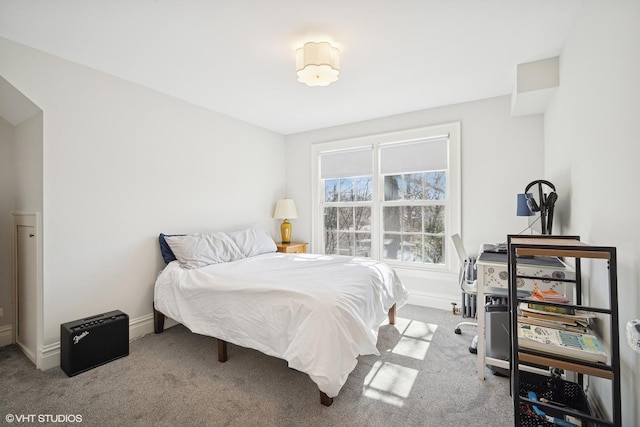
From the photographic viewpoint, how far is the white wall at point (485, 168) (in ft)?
10.6

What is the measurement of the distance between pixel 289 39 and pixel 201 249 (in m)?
2.17

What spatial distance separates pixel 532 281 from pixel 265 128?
12.9 feet

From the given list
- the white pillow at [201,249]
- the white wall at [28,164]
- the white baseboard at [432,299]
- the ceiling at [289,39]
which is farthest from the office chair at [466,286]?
the white wall at [28,164]

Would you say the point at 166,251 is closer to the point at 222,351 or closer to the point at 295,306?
the point at 222,351

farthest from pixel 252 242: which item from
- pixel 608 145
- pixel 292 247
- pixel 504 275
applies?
pixel 608 145

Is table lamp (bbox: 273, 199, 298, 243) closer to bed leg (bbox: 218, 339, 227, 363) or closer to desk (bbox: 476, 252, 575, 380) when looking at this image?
bed leg (bbox: 218, 339, 227, 363)

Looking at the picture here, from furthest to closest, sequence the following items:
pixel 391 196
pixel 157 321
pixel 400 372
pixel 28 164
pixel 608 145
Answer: pixel 391 196 → pixel 157 321 → pixel 28 164 → pixel 400 372 → pixel 608 145

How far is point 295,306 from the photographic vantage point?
1971mm

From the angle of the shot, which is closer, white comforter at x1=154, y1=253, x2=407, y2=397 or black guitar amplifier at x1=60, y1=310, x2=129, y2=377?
white comforter at x1=154, y1=253, x2=407, y2=397

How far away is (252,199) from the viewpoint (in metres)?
4.34

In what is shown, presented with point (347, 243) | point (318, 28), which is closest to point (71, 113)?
point (318, 28)

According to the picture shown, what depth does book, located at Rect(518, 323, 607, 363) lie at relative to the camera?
4.11ft

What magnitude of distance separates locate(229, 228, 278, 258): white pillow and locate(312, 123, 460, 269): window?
105 cm

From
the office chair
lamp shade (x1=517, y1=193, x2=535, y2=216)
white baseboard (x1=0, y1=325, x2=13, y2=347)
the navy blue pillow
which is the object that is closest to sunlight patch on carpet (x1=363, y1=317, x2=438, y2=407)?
the office chair
